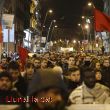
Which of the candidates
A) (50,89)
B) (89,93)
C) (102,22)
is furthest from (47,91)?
(102,22)

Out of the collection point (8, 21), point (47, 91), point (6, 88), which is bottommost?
point (6, 88)

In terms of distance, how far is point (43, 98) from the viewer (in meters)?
3.64

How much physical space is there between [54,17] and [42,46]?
47245 mm

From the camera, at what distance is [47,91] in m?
3.55

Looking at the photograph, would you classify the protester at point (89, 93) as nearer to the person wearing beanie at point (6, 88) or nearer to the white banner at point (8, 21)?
the person wearing beanie at point (6, 88)

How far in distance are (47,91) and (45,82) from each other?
7 centimetres

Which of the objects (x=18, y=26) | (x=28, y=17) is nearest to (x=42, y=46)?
(x=28, y=17)

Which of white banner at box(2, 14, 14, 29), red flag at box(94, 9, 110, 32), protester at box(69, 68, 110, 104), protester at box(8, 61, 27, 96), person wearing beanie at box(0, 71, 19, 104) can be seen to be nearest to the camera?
person wearing beanie at box(0, 71, 19, 104)

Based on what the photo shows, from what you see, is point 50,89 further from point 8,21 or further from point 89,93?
point 8,21

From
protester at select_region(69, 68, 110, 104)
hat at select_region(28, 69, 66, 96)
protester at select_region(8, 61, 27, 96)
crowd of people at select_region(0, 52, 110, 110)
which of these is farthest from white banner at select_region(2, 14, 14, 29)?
hat at select_region(28, 69, 66, 96)

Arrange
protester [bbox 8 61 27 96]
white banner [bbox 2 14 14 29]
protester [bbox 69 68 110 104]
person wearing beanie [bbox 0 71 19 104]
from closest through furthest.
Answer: person wearing beanie [bbox 0 71 19 104] < protester [bbox 69 68 110 104] < protester [bbox 8 61 27 96] < white banner [bbox 2 14 14 29]

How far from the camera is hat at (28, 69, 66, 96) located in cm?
352

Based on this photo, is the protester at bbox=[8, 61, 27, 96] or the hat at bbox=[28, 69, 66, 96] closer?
the hat at bbox=[28, 69, 66, 96]

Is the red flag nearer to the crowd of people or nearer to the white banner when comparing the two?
the crowd of people
